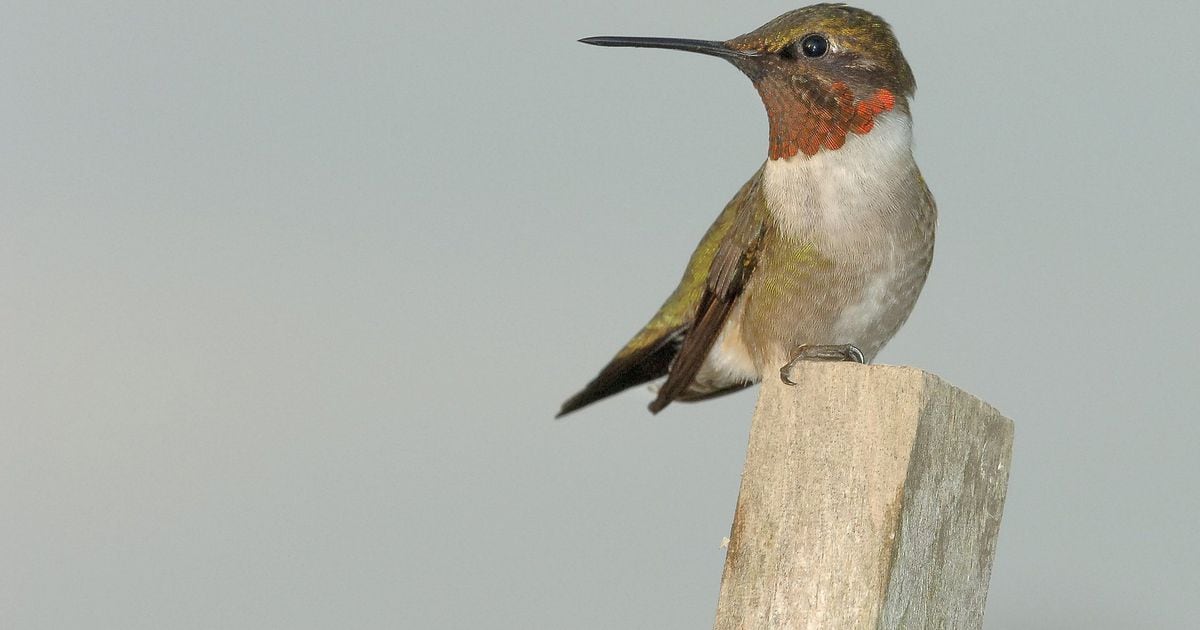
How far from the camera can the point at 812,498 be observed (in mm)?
2311

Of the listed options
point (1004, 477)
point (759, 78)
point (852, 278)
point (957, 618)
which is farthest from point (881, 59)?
point (957, 618)

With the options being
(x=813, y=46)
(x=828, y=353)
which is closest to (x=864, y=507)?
(x=828, y=353)

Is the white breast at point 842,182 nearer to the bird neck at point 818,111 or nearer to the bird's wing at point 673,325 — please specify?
the bird neck at point 818,111

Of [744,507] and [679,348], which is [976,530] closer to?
[744,507]

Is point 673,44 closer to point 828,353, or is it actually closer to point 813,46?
point 813,46

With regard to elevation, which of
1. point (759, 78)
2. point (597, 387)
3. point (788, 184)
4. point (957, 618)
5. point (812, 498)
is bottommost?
point (957, 618)

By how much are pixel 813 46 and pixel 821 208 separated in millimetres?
541

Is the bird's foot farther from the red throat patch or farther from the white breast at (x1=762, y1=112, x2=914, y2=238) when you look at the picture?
the red throat patch

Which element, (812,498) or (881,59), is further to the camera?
(881,59)

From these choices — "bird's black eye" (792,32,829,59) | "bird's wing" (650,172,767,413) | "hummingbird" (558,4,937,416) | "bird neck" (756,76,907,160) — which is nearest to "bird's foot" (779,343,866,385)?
"hummingbird" (558,4,937,416)

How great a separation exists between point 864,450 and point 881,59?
80.4 inches

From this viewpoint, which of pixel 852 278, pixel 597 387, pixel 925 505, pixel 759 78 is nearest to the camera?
pixel 925 505

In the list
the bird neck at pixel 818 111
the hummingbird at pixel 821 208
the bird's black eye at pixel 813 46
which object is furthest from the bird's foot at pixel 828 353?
the bird's black eye at pixel 813 46

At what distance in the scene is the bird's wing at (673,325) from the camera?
13.6 ft
